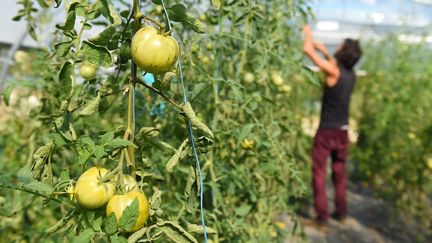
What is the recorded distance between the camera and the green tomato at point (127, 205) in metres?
0.73

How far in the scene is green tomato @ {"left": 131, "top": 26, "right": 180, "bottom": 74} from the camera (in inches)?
28.3

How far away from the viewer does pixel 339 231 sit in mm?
3482

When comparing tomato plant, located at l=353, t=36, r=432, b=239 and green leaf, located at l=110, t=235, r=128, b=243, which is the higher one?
green leaf, located at l=110, t=235, r=128, b=243

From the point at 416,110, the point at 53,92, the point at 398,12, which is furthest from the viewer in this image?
the point at 398,12

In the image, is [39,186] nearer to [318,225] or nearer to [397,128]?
[318,225]

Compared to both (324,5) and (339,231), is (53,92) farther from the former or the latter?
(324,5)

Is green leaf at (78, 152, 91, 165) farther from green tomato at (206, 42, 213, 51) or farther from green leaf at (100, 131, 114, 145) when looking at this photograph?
green tomato at (206, 42, 213, 51)

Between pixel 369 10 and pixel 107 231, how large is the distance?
31.6 ft

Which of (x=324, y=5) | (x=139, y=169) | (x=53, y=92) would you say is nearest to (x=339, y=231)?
(x=53, y=92)

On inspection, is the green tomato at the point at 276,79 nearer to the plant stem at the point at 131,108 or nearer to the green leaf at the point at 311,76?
the green leaf at the point at 311,76

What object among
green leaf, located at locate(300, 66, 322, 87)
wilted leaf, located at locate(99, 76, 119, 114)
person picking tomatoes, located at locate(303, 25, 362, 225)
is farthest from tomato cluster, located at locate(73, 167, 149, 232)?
person picking tomatoes, located at locate(303, 25, 362, 225)

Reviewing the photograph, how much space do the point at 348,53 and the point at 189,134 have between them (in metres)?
2.86

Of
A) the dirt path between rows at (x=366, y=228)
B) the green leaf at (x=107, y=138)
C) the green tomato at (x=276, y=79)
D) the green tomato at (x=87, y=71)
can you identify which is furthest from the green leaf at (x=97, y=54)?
the dirt path between rows at (x=366, y=228)

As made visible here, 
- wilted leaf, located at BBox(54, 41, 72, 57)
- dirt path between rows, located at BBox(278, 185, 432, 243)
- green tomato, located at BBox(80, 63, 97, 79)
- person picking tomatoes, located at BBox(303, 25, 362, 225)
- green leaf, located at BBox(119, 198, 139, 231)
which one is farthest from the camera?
person picking tomatoes, located at BBox(303, 25, 362, 225)
